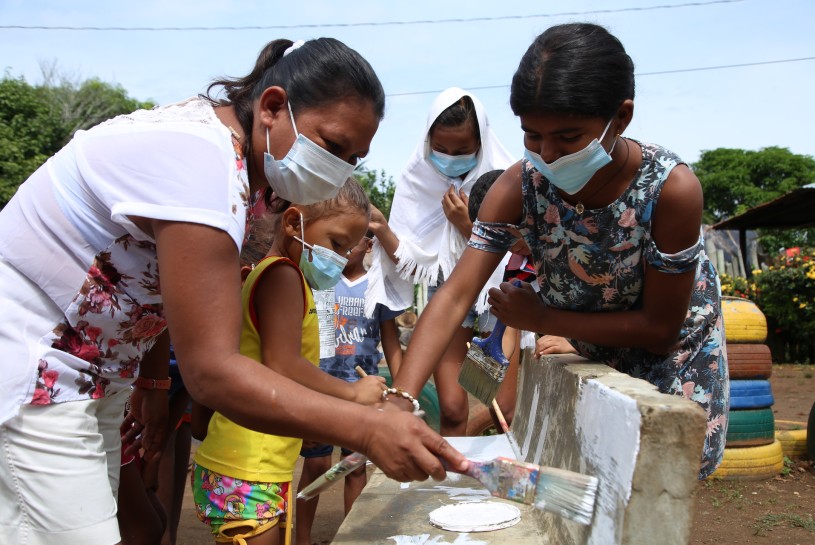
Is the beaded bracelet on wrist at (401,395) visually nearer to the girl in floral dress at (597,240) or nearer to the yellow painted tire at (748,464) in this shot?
the girl in floral dress at (597,240)

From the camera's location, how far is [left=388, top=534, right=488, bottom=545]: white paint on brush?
2152 millimetres

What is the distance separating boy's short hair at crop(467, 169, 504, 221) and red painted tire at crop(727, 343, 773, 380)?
2.53 meters

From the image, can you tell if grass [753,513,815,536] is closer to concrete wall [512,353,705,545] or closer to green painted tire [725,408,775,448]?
green painted tire [725,408,775,448]

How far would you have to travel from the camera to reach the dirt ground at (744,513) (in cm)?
413

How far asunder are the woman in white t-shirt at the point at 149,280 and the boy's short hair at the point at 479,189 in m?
1.97

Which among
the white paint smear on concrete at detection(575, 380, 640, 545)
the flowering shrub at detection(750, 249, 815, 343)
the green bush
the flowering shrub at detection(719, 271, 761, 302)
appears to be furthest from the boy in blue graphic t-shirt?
the flowering shrub at detection(719, 271, 761, 302)

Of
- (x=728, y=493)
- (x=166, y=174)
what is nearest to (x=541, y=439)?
(x=166, y=174)

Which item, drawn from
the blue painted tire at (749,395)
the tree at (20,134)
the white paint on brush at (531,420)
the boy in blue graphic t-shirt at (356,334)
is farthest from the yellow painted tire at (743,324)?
the tree at (20,134)

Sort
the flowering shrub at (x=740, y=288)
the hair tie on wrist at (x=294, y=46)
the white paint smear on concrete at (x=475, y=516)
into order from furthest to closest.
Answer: the flowering shrub at (x=740, y=288) < the white paint smear on concrete at (x=475, y=516) < the hair tie on wrist at (x=294, y=46)

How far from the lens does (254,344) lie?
7.66 feet

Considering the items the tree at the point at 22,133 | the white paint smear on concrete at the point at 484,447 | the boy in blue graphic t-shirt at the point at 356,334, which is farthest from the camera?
the tree at the point at 22,133

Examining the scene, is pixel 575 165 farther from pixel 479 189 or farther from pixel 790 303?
pixel 790 303

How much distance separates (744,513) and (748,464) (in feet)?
2.52

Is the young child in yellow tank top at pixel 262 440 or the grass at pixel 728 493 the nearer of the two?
the young child in yellow tank top at pixel 262 440
